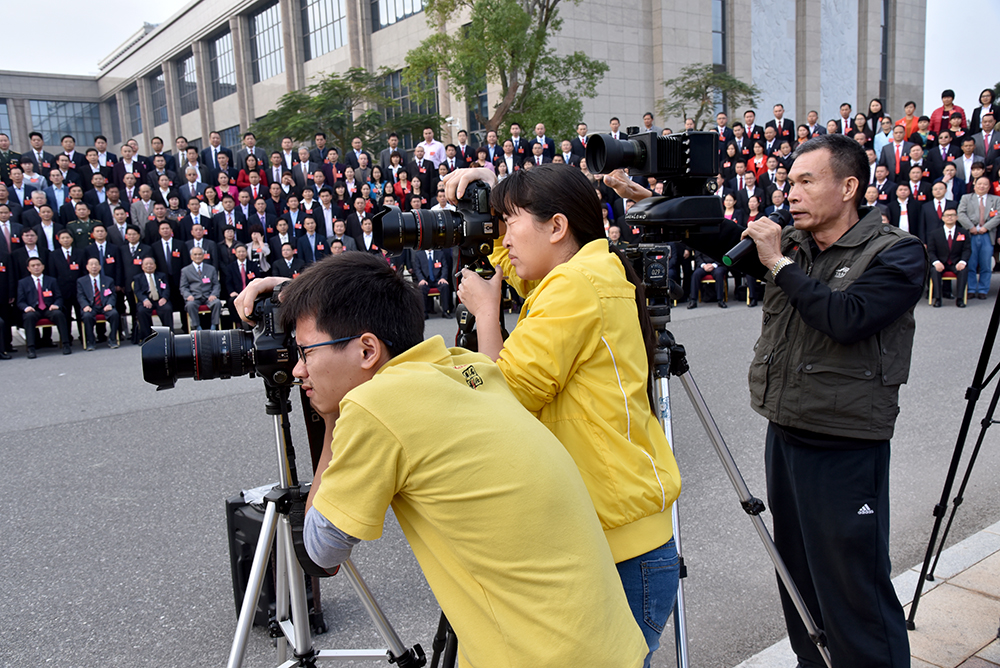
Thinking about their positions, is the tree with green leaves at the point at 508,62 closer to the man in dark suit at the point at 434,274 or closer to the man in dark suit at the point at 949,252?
the man in dark suit at the point at 434,274

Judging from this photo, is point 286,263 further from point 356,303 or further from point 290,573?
point 356,303

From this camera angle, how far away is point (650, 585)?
5.44 feet

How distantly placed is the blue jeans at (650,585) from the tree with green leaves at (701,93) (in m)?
27.7

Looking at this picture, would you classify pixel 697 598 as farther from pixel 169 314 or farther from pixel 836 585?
pixel 169 314

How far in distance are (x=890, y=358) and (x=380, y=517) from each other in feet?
5.37

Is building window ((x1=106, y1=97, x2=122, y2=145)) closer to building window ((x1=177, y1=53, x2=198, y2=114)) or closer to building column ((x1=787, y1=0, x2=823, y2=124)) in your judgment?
building window ((x1=177, y1=53, x2=198, y2=114))

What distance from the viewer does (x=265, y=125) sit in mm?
28891

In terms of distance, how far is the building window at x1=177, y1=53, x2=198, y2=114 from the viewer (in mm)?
46875

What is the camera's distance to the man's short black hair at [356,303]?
1402 mm

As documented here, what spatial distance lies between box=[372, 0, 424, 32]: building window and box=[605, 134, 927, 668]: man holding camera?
31959mm

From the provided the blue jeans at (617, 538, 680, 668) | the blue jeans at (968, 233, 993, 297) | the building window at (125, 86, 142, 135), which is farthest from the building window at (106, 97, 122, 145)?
the blue jeans at (617, 538, 680, 668)

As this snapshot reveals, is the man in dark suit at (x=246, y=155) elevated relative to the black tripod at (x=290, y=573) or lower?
elevated

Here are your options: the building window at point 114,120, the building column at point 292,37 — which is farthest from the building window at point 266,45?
the building window at point 114,120

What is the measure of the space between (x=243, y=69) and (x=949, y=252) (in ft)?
129
